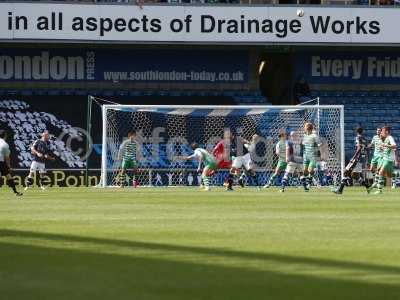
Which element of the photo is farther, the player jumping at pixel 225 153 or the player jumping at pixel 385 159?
the player jumping at pixel 225 153

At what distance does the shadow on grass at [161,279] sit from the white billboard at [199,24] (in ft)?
105

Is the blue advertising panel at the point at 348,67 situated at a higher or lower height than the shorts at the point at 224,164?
higher

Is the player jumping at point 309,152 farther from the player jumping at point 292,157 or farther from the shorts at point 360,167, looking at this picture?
the shorts at point 360,167

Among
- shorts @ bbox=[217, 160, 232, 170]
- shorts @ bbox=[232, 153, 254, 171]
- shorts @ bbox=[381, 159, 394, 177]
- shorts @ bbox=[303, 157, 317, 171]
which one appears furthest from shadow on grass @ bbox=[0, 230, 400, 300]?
shorts @ bbox=[217, 160, 232, 170]

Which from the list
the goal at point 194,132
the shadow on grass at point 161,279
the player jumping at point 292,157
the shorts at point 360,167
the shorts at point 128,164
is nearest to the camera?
the shadow on grass at point 161,279

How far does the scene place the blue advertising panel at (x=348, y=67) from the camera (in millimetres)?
51625

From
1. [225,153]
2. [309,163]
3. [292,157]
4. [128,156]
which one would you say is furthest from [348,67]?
[309,163]

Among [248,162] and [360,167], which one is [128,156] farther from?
[360,167]

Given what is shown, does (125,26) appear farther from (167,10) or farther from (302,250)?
(302,250)

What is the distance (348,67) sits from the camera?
51.9 m

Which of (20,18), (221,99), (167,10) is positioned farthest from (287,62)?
(20,18)

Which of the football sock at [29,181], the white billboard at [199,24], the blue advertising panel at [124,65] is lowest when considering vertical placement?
the football sock at [29,181]

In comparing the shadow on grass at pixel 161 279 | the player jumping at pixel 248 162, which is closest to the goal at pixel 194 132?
the player jumping at pixel 248 162

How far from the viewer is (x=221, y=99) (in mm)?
49688
